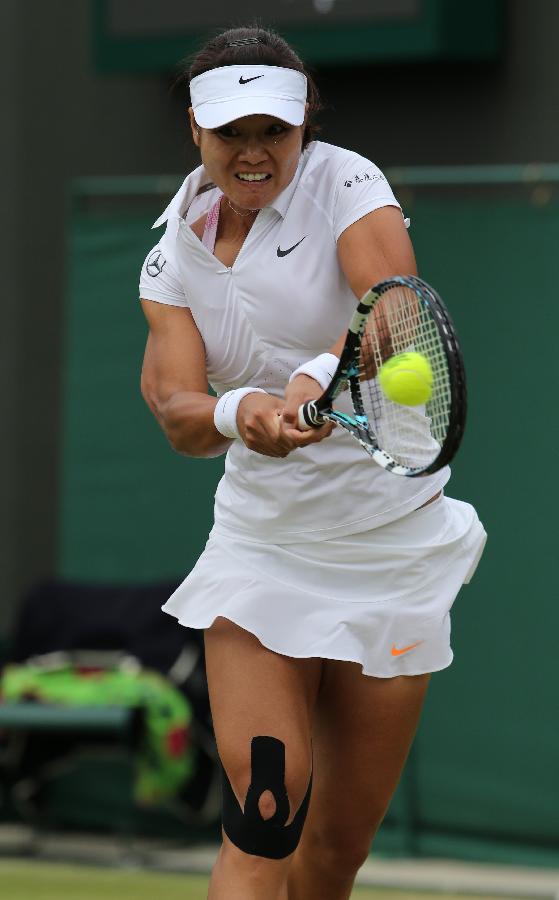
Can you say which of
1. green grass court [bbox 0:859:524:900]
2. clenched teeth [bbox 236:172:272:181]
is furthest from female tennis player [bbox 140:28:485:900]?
green grass court [bbox 0:859:524:900]

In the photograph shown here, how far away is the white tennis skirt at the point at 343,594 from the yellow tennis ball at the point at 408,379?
1.52 feet

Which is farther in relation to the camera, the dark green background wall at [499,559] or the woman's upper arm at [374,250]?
the dark green background wall at [499,559]

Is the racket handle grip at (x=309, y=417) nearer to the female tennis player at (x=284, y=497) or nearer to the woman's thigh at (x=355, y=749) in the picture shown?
the female tennis player at (x=284, y=497)

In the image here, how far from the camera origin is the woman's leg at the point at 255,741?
3375mm

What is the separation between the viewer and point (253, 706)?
3398mm

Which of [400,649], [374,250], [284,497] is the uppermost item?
[374,250]

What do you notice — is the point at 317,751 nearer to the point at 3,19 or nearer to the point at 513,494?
the point at 513,494

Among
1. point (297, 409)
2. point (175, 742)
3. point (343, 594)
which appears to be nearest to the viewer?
point (297, 409)

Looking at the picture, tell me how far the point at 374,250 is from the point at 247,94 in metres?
0.35

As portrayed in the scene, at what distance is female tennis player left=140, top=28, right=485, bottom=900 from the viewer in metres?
3.38

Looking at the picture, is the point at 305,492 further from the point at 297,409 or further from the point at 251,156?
the point at 251,156

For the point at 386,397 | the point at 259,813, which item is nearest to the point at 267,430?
the point at 386,397

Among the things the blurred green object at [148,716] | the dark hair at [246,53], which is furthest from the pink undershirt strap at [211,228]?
the blurred green object at [148,716]

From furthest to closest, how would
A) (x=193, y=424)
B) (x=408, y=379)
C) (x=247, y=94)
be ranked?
(x=193, y=424), (x=247, y=94), (x=408, y=379)
